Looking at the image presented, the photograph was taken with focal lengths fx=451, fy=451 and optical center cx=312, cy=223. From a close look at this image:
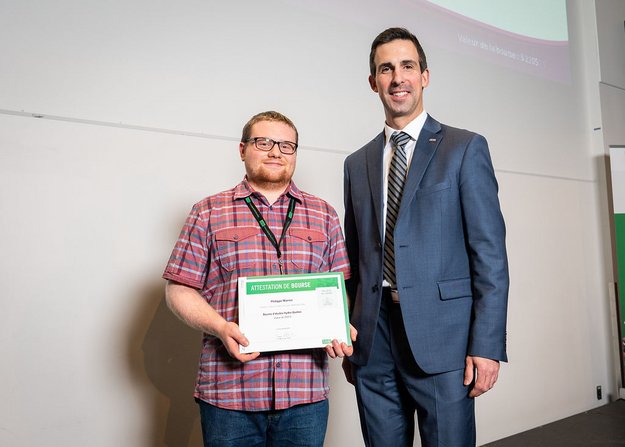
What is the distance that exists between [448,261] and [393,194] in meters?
0.27

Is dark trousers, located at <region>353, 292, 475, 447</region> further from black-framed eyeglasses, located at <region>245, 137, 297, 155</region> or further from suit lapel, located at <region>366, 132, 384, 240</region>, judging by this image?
black-framed eyeglasses, located at <region>245, 137, 297, 155</region>

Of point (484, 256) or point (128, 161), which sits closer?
point (484, 256)

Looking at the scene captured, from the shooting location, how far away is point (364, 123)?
255cm

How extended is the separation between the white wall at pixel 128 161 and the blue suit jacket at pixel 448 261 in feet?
3.23

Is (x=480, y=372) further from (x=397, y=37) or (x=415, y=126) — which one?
(x=397, y=37)

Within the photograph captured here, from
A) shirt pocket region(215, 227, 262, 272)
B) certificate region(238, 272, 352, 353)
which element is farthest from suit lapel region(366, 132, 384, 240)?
shirt pocket region(215, 227, 262, 272)

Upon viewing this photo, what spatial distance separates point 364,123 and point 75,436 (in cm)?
200

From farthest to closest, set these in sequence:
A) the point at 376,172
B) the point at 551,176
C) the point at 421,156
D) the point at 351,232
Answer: the point at 551,176 → the point at 351,232 → the point at 376,172 → the point at 421,156

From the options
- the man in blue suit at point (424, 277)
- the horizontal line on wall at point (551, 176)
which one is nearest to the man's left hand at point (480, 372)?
the man in blue suit at point (424, 277)

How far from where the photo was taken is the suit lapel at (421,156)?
1.35 meters

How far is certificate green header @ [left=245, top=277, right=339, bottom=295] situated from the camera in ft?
3.84

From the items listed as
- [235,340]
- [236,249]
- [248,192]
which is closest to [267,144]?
[248,192]

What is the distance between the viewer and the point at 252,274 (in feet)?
4.07

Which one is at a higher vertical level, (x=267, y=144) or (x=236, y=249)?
(x=267, y=144)
